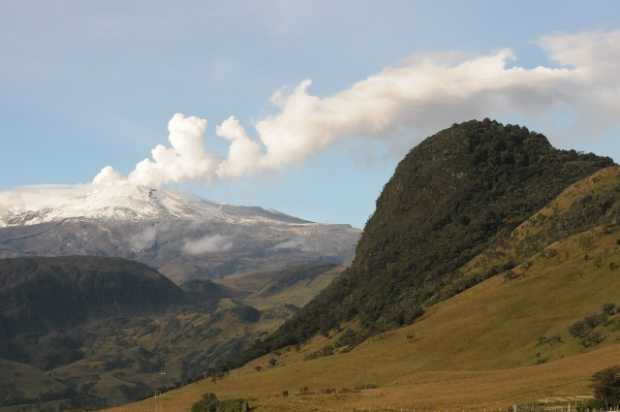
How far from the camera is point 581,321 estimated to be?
131500 millimetres

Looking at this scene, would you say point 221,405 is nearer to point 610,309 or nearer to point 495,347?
point 495,347

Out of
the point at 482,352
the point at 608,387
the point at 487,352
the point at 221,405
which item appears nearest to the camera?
the point at 608,387

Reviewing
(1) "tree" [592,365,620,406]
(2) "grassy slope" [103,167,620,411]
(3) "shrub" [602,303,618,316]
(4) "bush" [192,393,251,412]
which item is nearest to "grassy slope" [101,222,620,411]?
(2) "grassy slope" [103,167,620,411]

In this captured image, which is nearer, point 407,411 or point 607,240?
point 407,411

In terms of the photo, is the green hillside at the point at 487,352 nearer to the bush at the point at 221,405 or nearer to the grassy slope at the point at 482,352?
the grassy slope at the point at 482,352

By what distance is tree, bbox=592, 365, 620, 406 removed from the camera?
228ft

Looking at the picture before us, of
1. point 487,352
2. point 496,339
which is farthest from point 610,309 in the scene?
point 487,352

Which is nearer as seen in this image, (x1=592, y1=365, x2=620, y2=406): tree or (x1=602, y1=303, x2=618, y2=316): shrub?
(x1=592, y1=365, x2=620, y2=406): tree

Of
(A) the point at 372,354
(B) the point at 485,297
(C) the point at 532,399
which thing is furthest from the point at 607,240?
(C) the point at 532,399

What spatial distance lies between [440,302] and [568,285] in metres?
38.3

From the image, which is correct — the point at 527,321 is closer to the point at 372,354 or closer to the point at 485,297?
the point at 485,297

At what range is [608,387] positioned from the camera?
71.6m

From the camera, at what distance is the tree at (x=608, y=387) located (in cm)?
6944

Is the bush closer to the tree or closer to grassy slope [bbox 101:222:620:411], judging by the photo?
grassy slope [bbox 101:222:620:411]
